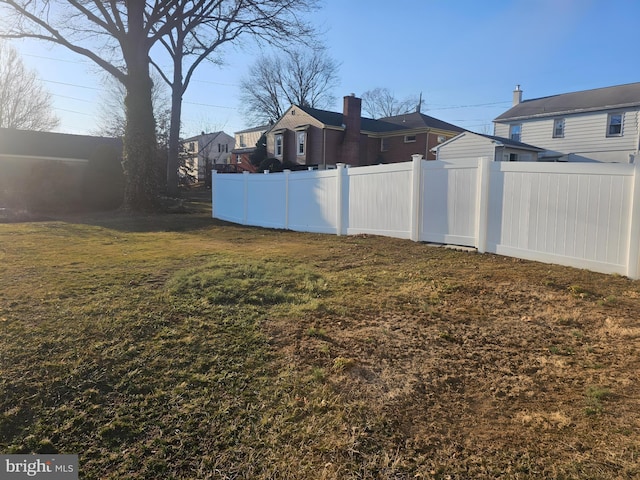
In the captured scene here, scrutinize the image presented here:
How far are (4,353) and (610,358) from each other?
4772mm

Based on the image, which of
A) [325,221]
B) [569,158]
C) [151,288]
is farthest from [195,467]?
[569,158]

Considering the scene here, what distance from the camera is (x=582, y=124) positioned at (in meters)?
21.5

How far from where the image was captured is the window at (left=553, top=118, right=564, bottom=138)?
878 inches

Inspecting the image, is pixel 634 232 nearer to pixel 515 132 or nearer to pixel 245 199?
pixel 245 199

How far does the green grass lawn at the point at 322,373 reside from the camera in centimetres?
236

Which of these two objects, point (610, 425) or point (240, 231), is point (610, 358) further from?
point (240, 231)

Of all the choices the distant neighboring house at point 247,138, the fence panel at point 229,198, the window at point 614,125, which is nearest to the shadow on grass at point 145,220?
the fence panel at point 229,198

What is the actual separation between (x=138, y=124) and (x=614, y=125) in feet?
71.3

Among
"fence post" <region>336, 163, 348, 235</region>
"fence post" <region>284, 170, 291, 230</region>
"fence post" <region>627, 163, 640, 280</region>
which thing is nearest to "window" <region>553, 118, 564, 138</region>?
"fence post" <region>284, 170, 291, 230</region>

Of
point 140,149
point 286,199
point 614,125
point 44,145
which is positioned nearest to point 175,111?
point 44,145

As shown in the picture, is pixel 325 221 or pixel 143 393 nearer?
pixel 143 393

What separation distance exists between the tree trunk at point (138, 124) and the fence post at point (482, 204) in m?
14.7

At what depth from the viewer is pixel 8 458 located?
241cm

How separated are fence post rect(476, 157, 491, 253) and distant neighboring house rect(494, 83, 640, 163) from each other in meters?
15.7
